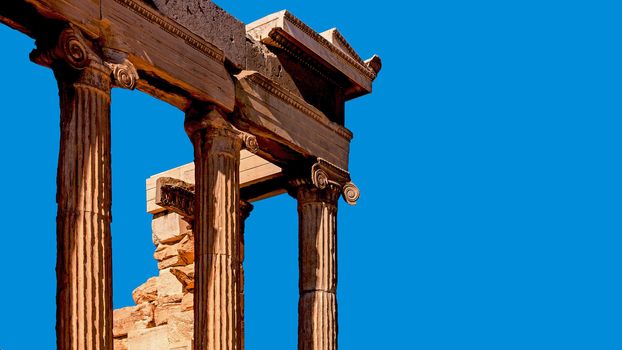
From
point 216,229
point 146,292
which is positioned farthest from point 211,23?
point 146,292

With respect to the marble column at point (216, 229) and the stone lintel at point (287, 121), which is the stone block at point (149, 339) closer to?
the stone lintel at point (287, 121)

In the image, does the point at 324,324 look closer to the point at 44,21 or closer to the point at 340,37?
the point at 340,37

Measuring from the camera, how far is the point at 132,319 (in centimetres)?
2522

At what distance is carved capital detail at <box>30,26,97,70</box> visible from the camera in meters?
17.5

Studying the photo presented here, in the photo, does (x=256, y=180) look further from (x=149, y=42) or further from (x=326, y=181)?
(x=149, y=42)

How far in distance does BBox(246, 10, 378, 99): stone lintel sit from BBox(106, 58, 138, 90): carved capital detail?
3324 millimetres

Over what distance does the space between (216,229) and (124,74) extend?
8.35 ft

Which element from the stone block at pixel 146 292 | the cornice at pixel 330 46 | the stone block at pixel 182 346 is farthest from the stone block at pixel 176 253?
the cornice at pixel 330 46

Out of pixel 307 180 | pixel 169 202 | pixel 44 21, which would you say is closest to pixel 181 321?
pixel 169 202

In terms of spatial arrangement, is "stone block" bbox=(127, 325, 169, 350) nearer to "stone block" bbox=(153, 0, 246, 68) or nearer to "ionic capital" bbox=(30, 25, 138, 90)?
"stone block" bbox=(153, 0, 246, 68)

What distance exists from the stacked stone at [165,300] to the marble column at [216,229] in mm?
4556

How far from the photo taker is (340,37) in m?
22.6

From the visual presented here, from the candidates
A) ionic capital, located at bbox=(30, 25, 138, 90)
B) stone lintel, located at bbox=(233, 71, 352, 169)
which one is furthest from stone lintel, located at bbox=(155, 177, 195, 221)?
ionic capital, located at bbox=(30, 25, 138, 90)

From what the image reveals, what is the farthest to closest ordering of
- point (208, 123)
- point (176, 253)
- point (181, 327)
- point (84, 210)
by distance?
1. point (176, 253)
2. point (181, 327)
3. point (208, 123)
4. point (84, 210)
